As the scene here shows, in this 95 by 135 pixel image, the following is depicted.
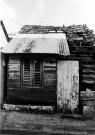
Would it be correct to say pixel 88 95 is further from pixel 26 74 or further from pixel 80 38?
pixel 80 38

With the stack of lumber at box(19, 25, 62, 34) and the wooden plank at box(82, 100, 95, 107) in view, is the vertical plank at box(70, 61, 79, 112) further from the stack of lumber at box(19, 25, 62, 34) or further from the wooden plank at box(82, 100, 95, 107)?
the stack of lumber at box(19, 25, 62, 34)

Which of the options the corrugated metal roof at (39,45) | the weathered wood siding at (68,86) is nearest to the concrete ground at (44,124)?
the weathered wood siding at (68,86)

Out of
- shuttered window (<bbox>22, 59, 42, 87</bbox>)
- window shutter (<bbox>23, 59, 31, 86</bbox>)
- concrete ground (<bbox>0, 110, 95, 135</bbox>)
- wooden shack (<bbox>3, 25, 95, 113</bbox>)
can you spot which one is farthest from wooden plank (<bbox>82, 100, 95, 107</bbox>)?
window shutter (<bbox>23, 59, 31, 86</bbox>)

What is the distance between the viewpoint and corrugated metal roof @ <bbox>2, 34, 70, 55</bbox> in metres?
11.5

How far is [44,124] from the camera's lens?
9.84 m

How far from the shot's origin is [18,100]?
12.1m

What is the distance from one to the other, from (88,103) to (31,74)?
3.57m

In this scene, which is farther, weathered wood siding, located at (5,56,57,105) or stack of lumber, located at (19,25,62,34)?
stack of lumber, located at (19,25,62,34)

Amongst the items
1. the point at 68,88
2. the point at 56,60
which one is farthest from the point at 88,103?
the point at 56,60

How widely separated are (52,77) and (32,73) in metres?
1.17

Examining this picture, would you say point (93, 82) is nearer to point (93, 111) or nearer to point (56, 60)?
A: point (93, 111)

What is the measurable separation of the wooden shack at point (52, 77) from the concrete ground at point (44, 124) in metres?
0.91

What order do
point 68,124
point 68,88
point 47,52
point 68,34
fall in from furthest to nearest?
point 68,34 < point 68,88 < point 47,52 < point 68,124

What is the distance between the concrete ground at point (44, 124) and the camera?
352 inches
